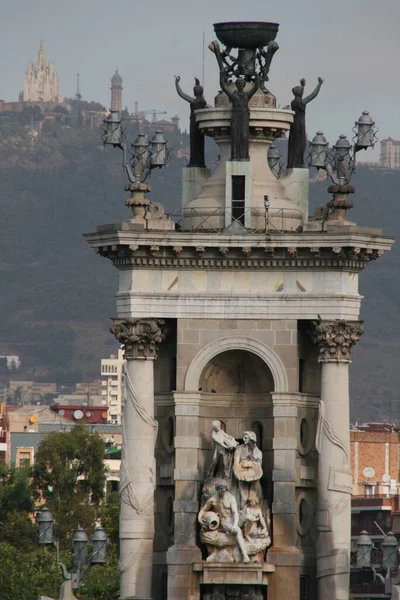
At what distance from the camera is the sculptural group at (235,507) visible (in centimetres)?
5925

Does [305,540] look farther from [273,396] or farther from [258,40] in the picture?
[258,40]

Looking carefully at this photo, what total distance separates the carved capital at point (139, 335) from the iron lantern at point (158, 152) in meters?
3.40

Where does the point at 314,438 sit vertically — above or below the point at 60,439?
below

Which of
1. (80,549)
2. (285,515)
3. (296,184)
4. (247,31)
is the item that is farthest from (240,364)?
(80,549)

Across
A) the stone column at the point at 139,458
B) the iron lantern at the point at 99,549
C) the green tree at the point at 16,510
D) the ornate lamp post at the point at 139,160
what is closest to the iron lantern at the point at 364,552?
the iron lantern at the point at 99,549

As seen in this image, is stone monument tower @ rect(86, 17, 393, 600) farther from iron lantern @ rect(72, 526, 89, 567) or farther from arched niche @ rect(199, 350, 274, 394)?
iron lantern @ rect(72, 526, 89, 567)

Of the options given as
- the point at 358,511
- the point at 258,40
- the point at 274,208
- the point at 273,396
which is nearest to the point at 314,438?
the point at 273,396

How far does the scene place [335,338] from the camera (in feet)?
195

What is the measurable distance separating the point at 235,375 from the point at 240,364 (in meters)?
0.29

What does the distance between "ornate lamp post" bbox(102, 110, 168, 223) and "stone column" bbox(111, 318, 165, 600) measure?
8.21 feet

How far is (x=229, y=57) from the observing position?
61.1m

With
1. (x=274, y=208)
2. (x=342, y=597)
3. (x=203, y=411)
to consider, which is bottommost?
(x=342, y=597)

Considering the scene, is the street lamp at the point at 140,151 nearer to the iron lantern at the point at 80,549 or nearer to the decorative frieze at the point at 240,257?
the decorative frieze at the point at 240,257

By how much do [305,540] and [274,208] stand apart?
7150mm
